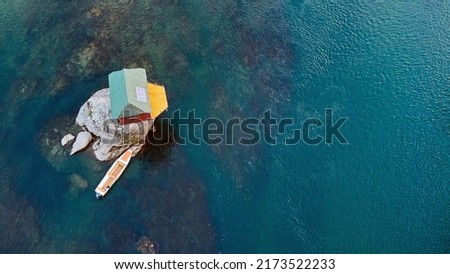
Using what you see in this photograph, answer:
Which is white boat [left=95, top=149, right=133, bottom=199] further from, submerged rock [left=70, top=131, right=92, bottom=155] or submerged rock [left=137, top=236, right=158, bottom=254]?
submerged rock [left=137, top=236, right=158, bottom=254]

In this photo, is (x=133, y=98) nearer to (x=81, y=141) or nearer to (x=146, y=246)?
(x=81, y=141)

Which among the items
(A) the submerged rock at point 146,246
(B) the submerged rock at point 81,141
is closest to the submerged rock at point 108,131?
(B) the submerged rock at point 81,141

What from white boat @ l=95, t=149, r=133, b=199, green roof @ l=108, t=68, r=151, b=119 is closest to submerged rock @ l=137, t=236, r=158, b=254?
white boat @ l=95, t=149, r=133, b=199

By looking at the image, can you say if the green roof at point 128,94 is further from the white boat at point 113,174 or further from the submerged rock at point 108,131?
the white boat at point 113,174

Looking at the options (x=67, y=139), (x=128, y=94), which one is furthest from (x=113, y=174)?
(x=128, y=94)

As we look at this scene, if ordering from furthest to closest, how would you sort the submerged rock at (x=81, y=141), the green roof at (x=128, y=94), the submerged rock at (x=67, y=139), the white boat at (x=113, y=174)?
the submerged rock at (x=67, y=139) → the submerged rock at (x=81, y=141) → the green roof at (x=128, y=94) → the white boat at (x=113, y=174)

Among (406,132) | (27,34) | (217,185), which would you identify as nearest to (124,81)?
(217,185)

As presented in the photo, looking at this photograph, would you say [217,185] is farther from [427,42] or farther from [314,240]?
[427,42]
